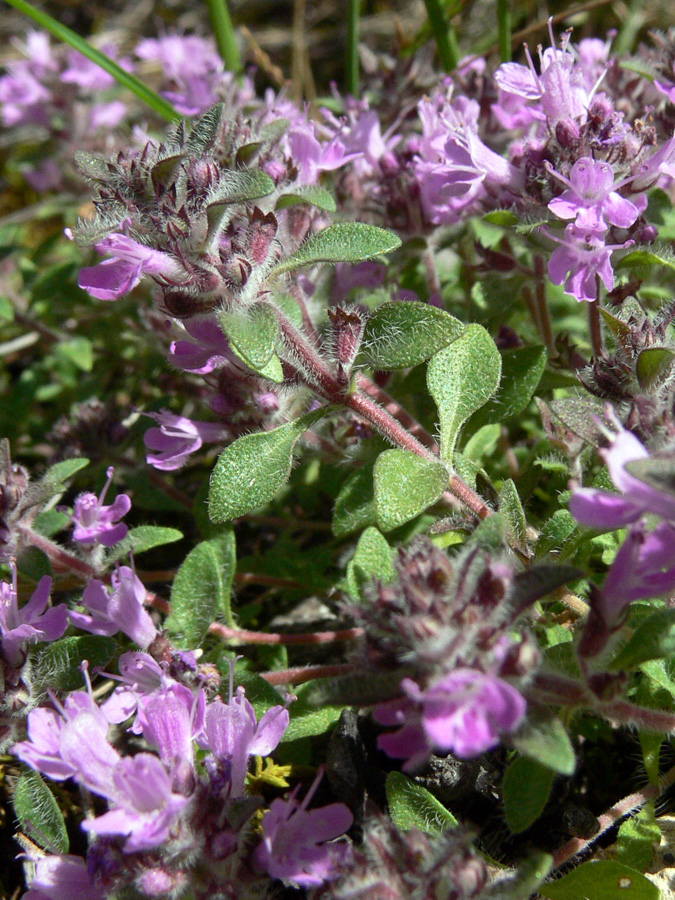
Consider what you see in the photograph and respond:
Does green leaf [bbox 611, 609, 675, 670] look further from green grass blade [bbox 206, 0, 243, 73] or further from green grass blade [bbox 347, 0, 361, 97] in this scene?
green grass blade [bbox 206, 0, 243, 73]

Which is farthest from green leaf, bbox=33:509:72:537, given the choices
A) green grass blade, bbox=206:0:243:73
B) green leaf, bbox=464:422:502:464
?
green grass blade, bbox=206:0:243:73

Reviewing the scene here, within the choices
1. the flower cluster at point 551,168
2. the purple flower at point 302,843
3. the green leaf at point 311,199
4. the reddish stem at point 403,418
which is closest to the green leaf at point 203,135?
the green leaf at point 311,199

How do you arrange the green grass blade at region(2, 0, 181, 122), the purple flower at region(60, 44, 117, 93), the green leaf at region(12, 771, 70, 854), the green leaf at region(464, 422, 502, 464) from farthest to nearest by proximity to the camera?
the purple flower at region(60, 44, 117, 93)
the green grass blade at region(2, 0, 181, 122)
the green leaf at region(464, 422, 502, 464)
the green leaf at region(12, 771, 70, 854)

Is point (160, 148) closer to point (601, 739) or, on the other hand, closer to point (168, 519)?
point (168, 519)

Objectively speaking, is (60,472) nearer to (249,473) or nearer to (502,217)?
(249,473)

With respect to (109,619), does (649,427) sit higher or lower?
higher

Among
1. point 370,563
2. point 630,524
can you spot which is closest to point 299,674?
point 370,563

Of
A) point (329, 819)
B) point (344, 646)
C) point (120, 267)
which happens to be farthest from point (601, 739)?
point (120, 267)
